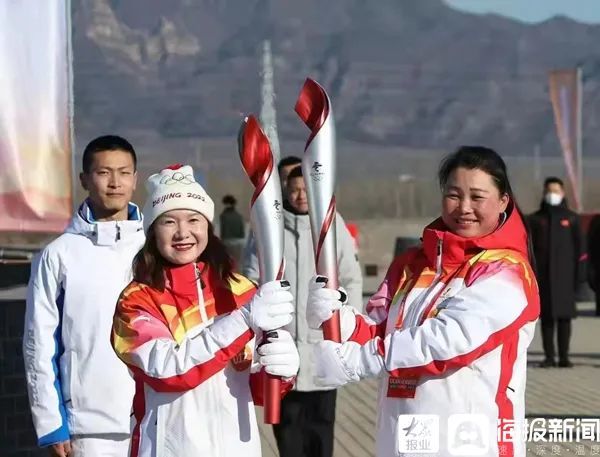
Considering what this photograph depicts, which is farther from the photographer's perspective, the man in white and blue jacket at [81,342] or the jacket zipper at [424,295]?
the man in white and blue jacket at [81,342]

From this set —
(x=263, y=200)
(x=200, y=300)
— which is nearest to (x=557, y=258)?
(x=263, y=200)

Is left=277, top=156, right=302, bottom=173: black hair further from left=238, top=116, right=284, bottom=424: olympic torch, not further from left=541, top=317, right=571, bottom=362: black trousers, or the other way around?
left=541, top=317, right=571, bottom=362: black trousers

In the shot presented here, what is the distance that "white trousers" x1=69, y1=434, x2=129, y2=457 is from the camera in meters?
3.96

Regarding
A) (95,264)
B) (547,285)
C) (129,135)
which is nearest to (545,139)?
(129,135)

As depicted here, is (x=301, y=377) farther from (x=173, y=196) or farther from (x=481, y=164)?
(x=481, y=164)

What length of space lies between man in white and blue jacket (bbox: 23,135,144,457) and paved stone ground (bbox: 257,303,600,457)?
2.56 metres

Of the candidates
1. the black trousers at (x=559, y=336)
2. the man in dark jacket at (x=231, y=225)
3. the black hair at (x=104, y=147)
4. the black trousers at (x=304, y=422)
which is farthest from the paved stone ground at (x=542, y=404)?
the man in dark jacket at (x=231, y=225)

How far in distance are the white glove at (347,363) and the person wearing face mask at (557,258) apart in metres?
6.44

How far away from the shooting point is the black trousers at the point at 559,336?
31.4 ft

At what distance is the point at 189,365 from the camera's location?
3.08 metres

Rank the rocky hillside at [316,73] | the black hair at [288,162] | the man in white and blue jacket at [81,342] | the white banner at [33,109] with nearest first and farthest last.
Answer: the man in white and blue jacket at [81,342] < the black hair at [288,162] < the white banner at [33,109] < the rocky hillside at [316,73]

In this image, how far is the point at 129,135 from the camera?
79.0 meters

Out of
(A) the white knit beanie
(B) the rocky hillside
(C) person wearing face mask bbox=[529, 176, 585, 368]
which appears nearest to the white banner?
(A) the white knit beanie

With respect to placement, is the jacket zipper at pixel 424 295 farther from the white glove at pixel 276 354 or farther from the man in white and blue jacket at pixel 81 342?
the man in white and blue jacket at pixel 81 342
